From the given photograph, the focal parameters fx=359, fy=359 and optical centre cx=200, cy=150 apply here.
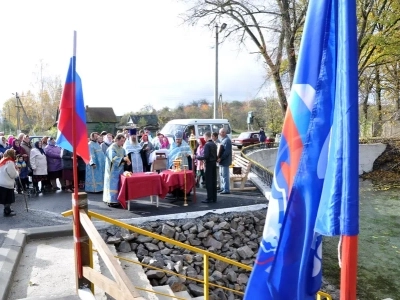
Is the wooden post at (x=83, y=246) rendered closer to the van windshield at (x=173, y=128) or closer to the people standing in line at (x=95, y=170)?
the people standing in line at (x=95, y=170)

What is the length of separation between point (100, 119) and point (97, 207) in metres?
37.2

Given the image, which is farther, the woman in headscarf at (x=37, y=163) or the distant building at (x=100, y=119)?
the distant building at (x=100, y=119)

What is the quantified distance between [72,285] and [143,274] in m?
1.22

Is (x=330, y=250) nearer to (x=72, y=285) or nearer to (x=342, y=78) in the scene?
(x=72, y=285)

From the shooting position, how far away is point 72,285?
15.8 feet

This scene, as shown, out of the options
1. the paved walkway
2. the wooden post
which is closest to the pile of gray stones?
the paved walkway

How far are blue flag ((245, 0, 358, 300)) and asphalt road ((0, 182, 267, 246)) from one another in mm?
6172

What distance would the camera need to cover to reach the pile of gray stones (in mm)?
6422

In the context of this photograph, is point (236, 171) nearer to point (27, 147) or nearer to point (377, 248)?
point (377, 248)

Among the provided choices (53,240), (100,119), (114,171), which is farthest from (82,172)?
(100,119)

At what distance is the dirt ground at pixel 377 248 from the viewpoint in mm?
8281

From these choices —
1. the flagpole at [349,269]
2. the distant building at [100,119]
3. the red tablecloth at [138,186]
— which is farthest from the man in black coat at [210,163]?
the distant building at [100,119]

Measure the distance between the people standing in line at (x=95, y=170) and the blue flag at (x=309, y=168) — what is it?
910cm

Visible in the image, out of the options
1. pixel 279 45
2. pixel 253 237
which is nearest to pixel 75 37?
pixel 253 237
